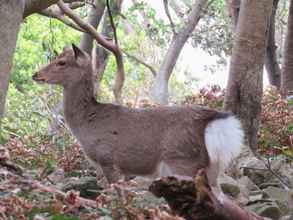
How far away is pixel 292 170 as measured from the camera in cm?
710

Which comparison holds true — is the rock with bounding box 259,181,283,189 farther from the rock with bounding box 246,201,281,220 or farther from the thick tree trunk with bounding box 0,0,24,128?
the thick tree trunk with bounding box 0,0,24,128

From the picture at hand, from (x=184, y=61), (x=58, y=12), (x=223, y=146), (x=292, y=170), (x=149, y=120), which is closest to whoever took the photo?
(x=223, y=146)

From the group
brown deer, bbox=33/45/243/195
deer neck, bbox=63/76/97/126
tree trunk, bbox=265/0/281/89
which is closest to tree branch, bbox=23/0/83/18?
brown deer, bbox=33/45/243/195

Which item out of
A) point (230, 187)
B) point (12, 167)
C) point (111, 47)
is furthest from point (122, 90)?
point (12, 167)

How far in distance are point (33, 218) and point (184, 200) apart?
65 cm

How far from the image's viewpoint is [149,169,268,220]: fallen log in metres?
2.77

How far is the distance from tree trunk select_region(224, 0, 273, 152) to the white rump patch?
2110 millimetres

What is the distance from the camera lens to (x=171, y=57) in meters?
15.9

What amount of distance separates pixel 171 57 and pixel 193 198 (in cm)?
1311

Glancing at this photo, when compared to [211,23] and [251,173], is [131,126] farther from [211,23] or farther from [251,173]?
[211,23]

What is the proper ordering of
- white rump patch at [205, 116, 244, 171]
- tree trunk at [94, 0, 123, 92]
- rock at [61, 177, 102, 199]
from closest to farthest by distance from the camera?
1. rock at [61, 177, 102, 199]
2. white rump patch at [205, 116, 244, 171]
3. tree trunk at [94, 0, 123, 92]

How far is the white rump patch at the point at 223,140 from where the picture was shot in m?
5.51

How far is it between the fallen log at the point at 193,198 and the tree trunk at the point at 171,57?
11.7m


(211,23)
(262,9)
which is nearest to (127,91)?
(211,23)
